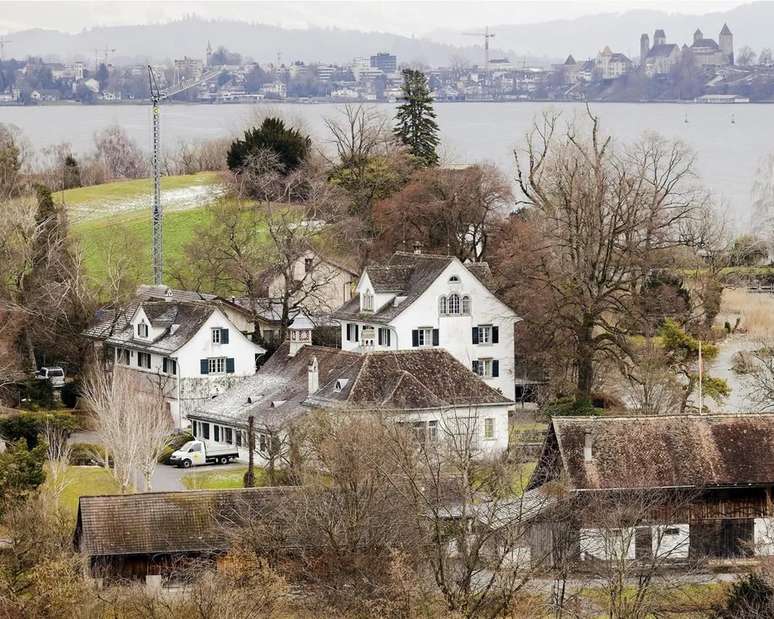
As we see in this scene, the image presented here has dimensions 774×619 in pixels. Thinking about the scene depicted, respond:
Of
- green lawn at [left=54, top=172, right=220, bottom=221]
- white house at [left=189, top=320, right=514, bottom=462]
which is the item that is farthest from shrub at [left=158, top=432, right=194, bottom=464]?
green lawn at [left=54, top=172, right=220, bottom=221]

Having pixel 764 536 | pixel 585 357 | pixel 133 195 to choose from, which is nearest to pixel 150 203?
pixel 133 195

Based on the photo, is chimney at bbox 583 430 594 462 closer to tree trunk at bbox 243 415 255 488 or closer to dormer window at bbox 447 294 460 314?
tree trunk at bbox 243 415 255 488

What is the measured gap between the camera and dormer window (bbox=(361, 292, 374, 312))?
201 feet

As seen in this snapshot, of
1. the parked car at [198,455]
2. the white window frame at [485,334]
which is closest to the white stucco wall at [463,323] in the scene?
the white window frame at [485,334]

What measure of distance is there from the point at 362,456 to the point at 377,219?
113 ft

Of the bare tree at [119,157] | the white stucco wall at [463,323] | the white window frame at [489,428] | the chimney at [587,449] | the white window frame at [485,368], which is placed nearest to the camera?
the chimney at [587,449]

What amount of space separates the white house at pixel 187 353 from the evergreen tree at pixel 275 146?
22.4 meters

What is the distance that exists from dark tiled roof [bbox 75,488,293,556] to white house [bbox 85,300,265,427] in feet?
55.2

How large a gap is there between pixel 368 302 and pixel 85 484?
14.4 metres

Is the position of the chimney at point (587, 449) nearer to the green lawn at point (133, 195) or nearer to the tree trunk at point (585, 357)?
the tree trunk at point (585, 357)

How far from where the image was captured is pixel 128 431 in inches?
1890

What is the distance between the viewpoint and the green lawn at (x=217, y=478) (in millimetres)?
49531

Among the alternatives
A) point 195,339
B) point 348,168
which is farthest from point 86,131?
point 195,339

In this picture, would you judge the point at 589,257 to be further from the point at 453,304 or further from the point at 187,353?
the point at 187,353
